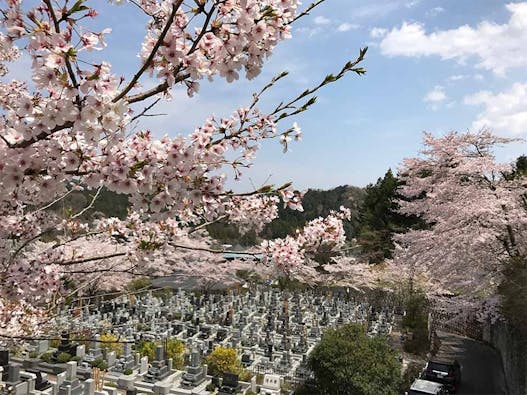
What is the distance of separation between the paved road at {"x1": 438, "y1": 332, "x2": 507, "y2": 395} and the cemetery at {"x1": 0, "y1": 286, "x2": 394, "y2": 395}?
3239 mm

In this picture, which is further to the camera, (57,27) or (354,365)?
(354,365)

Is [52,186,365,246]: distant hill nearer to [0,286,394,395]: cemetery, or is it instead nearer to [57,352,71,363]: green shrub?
[0,286,394,395]: cemetery

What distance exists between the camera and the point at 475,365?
59.9 ft

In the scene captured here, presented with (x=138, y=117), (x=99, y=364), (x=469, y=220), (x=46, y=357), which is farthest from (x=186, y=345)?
(x=138, y=117)

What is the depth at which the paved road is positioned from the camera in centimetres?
1519

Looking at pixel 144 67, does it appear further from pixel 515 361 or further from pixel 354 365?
pixel 515 361

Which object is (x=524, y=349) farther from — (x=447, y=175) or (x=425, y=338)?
(x=425, y=338)

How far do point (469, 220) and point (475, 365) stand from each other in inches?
325

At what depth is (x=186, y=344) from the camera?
17.6m

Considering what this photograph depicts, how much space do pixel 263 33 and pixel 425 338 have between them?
19.6m

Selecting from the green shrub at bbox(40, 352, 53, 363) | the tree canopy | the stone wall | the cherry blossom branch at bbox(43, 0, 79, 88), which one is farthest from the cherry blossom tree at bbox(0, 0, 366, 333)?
the green shrub at bbox(40, 352, 53, 363)

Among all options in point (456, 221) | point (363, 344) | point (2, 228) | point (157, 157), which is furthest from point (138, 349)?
point (157, 157)

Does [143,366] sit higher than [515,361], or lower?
lower

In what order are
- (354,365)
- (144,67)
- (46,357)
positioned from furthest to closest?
1. (46,357)
2. (354,365)
3. (144,67)
